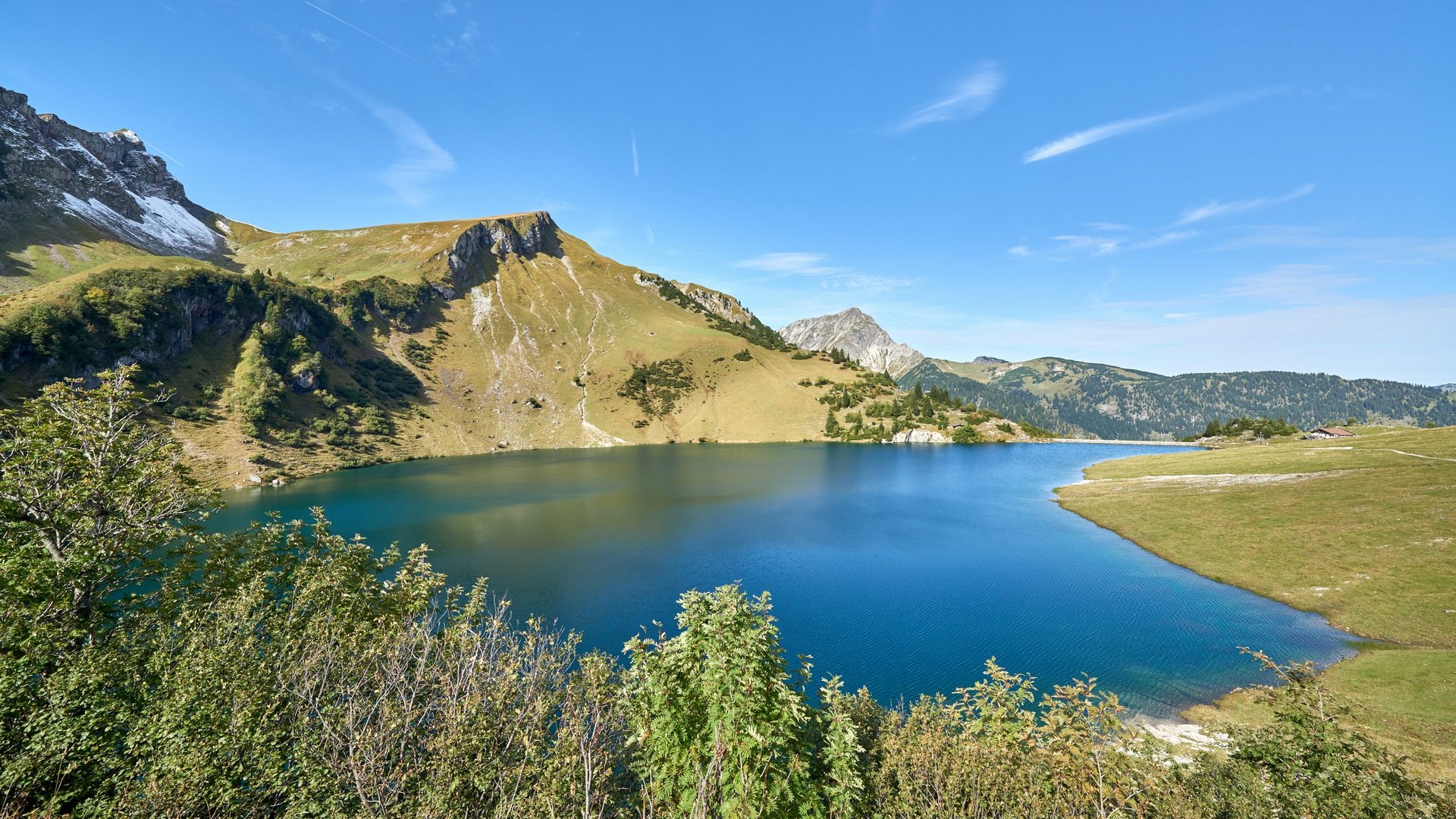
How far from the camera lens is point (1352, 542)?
1939 inches

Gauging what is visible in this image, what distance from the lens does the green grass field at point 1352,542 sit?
28031 millimetres

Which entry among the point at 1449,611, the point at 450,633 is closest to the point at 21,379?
the point at 450,633

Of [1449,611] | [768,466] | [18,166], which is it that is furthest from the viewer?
[18,166]

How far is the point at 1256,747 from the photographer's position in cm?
1616

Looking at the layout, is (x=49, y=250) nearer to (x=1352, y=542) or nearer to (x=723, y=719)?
(x=723, y=719)

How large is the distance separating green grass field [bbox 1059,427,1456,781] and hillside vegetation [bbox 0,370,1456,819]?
17.9 m

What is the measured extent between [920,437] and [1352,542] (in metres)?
145

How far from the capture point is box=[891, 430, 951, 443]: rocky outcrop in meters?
192

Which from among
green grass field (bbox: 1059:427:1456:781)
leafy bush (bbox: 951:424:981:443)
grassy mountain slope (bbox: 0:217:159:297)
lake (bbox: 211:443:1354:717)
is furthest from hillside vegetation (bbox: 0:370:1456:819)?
grassy mountain slope (bbox: 0:217:159:297)

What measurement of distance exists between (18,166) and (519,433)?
219904mm

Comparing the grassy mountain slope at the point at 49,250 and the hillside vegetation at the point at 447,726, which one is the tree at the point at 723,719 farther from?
the grassy mountain slope at the point at 49,250

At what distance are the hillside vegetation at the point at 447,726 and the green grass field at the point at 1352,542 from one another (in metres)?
17.9

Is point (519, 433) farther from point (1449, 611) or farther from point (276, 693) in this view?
point (1449, 611)

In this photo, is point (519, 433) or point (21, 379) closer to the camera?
point (21, 379)
